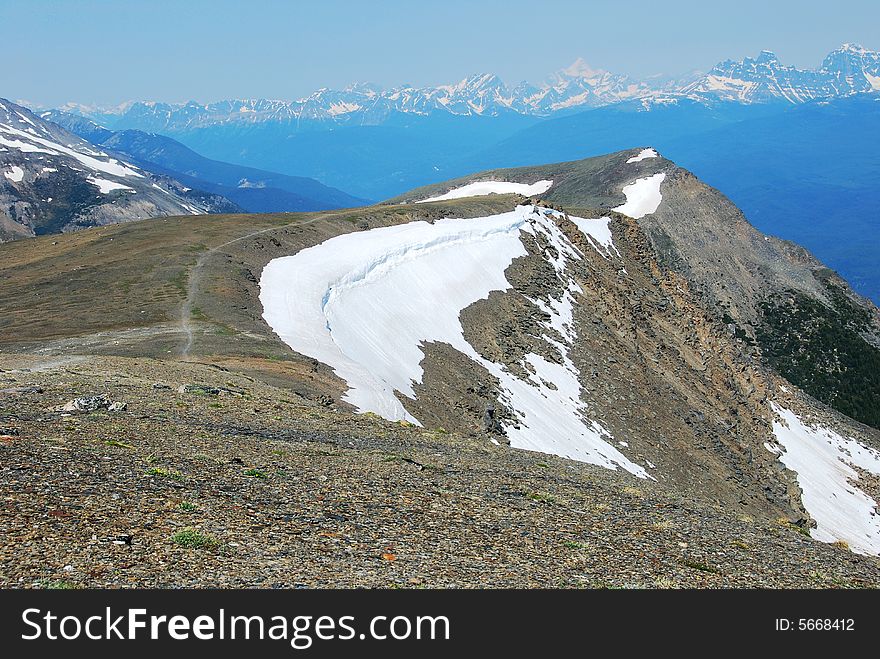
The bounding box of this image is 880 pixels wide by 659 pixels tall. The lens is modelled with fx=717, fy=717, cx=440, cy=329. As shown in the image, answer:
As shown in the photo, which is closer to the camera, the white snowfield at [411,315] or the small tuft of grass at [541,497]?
the small tuft of grass at [541,497]

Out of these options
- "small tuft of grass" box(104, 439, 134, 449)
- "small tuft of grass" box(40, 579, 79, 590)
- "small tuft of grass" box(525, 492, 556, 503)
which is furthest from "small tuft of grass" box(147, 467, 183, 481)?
"small tuft of grass" box(525, 492, 556, 503)

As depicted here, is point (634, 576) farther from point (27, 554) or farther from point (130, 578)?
point (27, 554)

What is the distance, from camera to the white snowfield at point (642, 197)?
132125 millimetres

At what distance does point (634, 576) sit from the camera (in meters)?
14.3

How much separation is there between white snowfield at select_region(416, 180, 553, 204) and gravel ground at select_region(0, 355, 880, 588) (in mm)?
137305

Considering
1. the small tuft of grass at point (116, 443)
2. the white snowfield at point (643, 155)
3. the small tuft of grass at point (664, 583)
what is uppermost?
the white snowfield at point (643, 155)

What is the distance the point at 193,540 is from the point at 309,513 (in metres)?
3.26

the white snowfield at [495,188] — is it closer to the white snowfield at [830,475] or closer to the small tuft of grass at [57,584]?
the white snowfield at [830,475]

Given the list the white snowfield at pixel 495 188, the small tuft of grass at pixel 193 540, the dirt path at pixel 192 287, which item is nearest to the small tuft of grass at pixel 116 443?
the small tuft of grass at pixel 193 540

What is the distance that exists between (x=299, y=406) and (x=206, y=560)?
1539 cm

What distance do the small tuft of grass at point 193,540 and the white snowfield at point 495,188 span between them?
487ft

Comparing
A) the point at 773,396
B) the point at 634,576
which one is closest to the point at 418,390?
the point at 634,576

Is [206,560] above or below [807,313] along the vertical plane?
below

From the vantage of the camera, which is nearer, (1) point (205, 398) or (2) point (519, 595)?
(2) point (519, 595)
